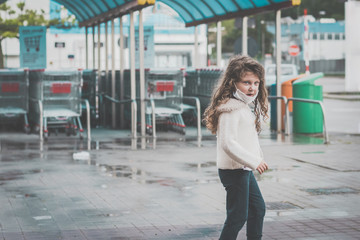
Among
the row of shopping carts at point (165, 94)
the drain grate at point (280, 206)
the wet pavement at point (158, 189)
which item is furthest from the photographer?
the row of shopping carts at point (165, 94)

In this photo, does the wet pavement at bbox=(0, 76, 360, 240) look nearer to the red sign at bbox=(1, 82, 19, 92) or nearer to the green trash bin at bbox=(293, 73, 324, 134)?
the green trash bin at bbox=(293, 73, 324, 134)

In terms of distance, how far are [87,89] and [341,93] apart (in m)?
21.1

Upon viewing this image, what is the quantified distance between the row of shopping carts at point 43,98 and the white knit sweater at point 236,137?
1010 centimetres

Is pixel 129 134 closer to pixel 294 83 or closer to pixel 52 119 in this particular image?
pixel 52 119

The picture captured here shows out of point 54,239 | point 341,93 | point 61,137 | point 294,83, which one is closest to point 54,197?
point 54,239

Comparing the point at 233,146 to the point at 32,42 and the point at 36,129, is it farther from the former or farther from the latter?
the point at 32,42

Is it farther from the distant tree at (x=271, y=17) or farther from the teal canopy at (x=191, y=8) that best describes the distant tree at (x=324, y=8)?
the teal canopy at (x=191, y=8)

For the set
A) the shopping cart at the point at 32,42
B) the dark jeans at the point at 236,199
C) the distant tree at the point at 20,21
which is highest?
the distant tree at the point at 20,21

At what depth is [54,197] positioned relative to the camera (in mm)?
8484

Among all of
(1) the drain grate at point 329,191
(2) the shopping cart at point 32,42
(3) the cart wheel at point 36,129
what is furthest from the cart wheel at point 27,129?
(1) the drain grate at point 329,191

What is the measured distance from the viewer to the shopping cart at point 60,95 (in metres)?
15.7

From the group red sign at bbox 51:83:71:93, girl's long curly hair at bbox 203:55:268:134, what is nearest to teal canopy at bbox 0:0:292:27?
red sign at bbox 51:83:71:93

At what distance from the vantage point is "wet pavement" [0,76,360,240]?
683 centimetres

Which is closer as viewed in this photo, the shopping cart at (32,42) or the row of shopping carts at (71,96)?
the row of shopping carts at (71,96)
